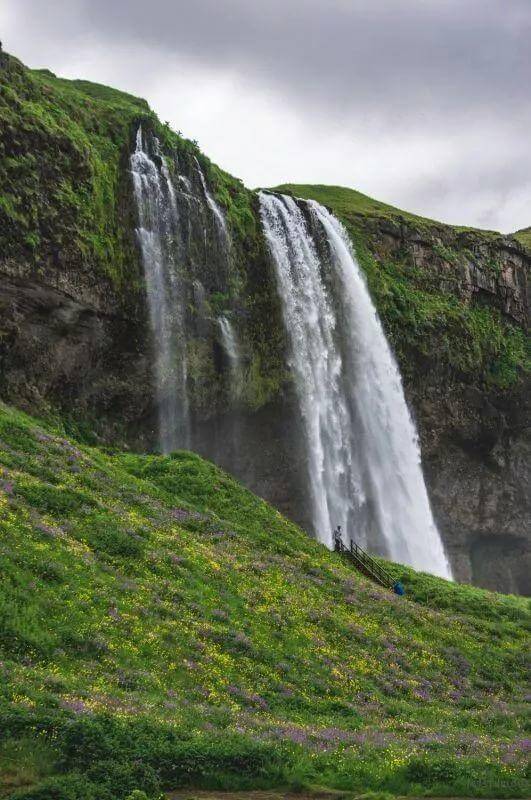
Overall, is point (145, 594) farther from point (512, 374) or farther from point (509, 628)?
point (512, 374)

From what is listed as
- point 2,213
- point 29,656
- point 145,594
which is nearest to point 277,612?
point 145,594

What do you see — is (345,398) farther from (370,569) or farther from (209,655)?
(209,655)

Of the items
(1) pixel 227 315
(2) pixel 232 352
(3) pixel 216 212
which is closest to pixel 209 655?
(2) pixel 232 352

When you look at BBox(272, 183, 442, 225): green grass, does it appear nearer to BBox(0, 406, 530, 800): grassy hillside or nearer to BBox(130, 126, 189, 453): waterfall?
BBox(130, 126, 189, 453): waterfall

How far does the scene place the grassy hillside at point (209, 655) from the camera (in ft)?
31.0

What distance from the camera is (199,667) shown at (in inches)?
593

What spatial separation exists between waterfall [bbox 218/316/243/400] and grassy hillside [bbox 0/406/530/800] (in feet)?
46.3

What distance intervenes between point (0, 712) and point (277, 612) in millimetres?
11824

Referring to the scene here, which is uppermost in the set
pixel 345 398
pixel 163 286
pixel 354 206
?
pixel 354 206

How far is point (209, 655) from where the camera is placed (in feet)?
52.1

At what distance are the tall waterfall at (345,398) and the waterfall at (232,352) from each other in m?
4.09

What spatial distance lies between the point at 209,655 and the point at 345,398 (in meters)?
34.5

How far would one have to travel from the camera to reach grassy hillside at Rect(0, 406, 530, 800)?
945 cm

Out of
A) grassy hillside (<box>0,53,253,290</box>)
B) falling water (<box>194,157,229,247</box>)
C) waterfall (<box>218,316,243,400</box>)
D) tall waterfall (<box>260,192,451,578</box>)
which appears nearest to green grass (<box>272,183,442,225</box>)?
tall waterfall (<box>260,192,451,578</box>)
